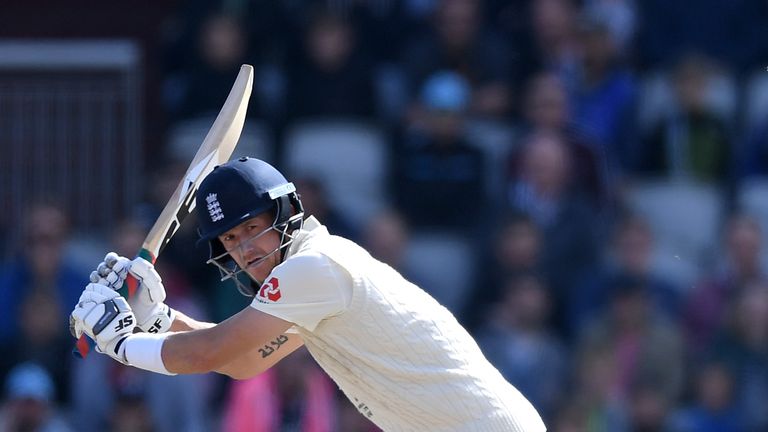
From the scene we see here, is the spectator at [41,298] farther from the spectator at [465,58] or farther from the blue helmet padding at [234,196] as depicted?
the blue helmet padding at [234,196]

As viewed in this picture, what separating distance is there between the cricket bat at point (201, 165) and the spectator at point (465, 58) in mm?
4210

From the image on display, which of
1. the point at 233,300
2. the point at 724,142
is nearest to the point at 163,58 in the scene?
the point at 233,300

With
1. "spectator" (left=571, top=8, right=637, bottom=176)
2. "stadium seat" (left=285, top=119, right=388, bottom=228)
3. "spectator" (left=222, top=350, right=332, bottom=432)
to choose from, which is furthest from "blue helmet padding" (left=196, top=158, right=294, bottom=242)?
"spectator" (left=571, top=8, right=637, bottom=176)

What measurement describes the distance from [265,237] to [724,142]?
5670 millimetres

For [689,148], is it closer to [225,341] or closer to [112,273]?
→ [112,273]

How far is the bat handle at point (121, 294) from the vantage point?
5156mm

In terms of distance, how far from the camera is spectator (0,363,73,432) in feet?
28.9

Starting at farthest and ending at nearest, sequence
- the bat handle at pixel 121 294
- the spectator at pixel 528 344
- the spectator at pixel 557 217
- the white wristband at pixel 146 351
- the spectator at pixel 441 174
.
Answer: the spectator at pixel 441 174 → the spectator at pixel 557 217 → the spectator at pixel 528 344 → the bat handle at pixel 121 294 → the white wristband at pixel 146 351

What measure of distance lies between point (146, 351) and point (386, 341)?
74cm

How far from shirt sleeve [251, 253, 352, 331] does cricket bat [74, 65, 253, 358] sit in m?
0.84

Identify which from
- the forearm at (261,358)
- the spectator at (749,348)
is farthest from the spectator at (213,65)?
the forearm at (261,358)

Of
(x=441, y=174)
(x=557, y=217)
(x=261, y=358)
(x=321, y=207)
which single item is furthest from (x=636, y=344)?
(x=261, y=358)

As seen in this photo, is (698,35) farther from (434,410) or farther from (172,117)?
(434,410)

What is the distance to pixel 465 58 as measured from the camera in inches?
388
